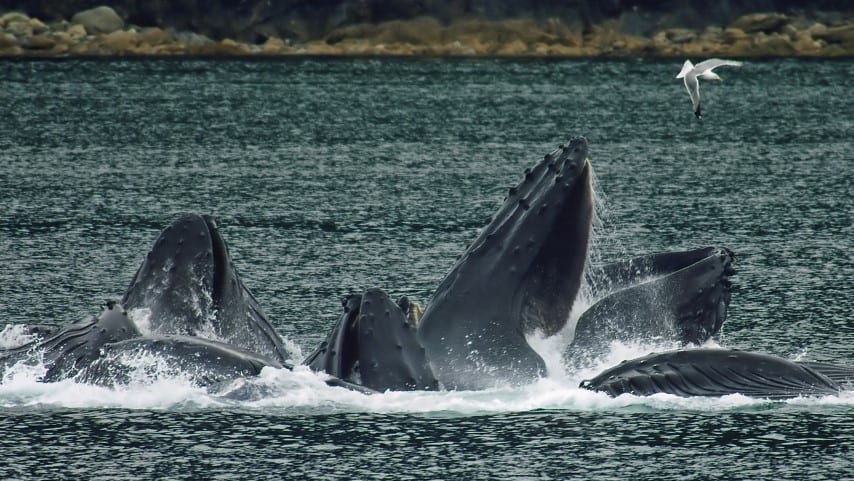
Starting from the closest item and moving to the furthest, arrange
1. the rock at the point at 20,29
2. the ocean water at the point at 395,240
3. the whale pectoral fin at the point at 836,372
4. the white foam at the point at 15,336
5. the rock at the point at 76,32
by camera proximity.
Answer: the ocean water at the point at 395,240, the whale pectoral fin at the point at 836,372, the white foam at the point at 15,336, the rock at the point at 20,29, the rock at the point at 76,32

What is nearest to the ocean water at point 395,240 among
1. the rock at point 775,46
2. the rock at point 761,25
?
the rock at point 775,46

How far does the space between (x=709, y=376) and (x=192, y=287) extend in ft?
18.5

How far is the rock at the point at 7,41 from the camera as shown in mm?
113875

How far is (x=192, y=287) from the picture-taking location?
18578 millimetres

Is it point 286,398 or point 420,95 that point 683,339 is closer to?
point 286,398

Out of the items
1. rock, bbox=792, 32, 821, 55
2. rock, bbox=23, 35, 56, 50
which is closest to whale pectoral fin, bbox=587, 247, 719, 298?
rock, bbox=23, 35, 56, 50

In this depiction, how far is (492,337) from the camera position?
17859mm

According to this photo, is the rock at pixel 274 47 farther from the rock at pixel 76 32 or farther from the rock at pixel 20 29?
the rock at pixel 20 29

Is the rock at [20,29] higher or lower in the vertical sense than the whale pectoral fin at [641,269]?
lower

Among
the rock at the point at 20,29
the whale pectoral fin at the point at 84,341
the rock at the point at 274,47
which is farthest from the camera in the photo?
the rock at the point at 274,47

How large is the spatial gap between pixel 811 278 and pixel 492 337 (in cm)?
1034

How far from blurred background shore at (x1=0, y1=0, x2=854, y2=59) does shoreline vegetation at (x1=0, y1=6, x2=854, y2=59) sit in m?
0.07

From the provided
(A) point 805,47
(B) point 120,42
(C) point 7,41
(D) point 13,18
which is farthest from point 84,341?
(D) point 13,18

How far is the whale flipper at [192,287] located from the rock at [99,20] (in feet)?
340
